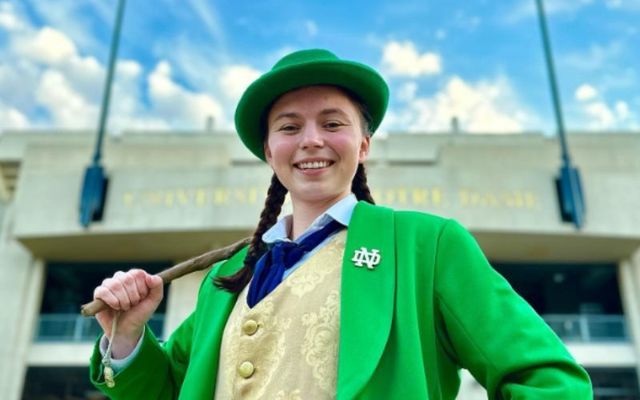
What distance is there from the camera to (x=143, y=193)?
1784cm

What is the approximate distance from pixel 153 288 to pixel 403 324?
0.70m

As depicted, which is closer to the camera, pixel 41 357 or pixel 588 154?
pixel 41 357

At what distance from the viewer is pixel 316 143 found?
161 cm

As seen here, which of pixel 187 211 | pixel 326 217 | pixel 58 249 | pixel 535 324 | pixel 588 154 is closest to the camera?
pixel 535 324

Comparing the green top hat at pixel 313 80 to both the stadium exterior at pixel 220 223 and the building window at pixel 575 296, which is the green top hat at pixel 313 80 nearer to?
the stadium exterior at pixel 220 223

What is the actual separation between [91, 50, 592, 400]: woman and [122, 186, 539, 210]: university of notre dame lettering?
50.5 feet

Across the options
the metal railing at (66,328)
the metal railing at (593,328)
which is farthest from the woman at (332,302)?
the metal railing at (593,328)

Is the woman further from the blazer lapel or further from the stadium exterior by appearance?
the stadium exterior

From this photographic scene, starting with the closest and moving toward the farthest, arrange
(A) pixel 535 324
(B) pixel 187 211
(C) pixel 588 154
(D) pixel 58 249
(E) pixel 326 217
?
1. (A) pixel 535 324
2. (E) pixel 326 217
3. (B) pixel 187 211
4. (D) pixel 58 249
5. (C) pixel 588 154

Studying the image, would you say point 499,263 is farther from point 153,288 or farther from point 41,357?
point 153,288

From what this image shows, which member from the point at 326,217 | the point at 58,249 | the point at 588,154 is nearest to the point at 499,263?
the point at 588,154

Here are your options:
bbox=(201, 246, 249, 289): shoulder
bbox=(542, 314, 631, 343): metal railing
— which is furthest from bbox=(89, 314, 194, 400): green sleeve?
bbox=(542, 314, 631, 343): metal railing

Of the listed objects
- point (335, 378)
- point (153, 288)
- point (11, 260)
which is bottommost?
point (335, 378)

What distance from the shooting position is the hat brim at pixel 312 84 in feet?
5.40
